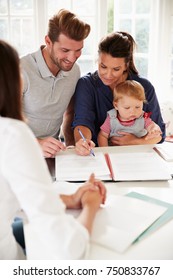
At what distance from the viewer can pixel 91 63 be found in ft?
12.2

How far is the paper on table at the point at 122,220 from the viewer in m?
0.87

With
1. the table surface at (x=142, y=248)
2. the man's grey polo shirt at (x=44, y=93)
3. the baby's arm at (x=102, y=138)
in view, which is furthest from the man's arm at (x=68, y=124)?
the table surface at (x=142, y=248)

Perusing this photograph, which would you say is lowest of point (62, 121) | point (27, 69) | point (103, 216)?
point (62, 121)

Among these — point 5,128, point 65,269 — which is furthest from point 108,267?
point 5,128

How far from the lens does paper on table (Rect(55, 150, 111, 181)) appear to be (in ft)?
4.32

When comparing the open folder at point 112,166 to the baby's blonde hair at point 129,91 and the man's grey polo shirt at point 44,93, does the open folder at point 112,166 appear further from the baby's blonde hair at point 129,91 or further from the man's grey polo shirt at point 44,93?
the man's grey polo shirt at point 44,93

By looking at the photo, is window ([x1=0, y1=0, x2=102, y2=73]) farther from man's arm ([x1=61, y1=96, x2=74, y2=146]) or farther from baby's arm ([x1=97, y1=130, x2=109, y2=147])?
baby's arm ([x1=97, y1=130, x2=109, y2=147])

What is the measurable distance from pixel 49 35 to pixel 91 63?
1898mm

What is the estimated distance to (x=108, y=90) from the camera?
79.2 inches

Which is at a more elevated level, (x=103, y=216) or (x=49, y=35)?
(x=49, y=35)

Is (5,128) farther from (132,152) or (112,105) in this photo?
(112,105)

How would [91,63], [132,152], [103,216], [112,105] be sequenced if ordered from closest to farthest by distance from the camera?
[103,216]
[132,152]
[112,105]
[91,63]

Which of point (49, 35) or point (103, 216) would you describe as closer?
point (103, 216)

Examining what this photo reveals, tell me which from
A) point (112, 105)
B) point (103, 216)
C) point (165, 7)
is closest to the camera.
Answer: point (103, 216)
